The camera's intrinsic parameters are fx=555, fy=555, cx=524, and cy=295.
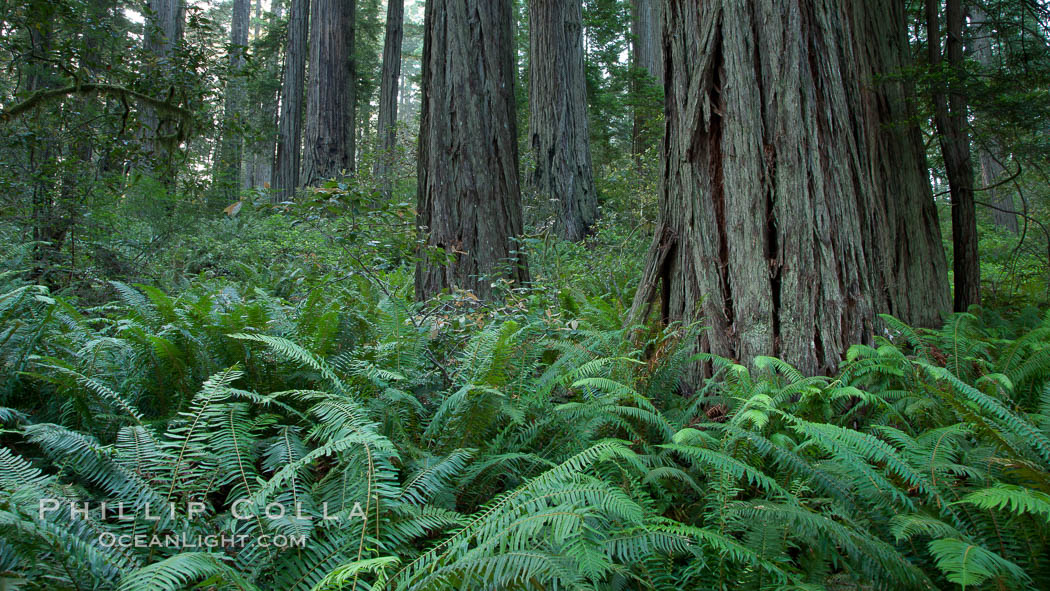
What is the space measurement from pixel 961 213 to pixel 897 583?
372cm

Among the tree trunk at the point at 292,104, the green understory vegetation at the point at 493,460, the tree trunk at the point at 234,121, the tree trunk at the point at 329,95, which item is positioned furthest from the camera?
the tree trunk at the point at 292,104

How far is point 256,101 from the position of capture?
20938 millimetres

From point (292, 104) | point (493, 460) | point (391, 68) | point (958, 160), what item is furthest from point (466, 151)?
point (292, 104)

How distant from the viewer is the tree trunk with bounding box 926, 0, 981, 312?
400 centimetres

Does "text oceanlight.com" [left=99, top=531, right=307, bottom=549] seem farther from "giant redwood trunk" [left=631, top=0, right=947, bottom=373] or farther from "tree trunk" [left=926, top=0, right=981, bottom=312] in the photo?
"tree trunk" [left=926, top=0, right=981, bottom=312]

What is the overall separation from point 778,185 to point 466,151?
2.59 meters

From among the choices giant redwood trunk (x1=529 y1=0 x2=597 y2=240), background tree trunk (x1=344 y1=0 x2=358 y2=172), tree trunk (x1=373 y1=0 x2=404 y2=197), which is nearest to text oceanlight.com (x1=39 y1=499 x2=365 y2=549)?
giant redwood trunk (x1=529 y1=0 x2=597 y2=240)

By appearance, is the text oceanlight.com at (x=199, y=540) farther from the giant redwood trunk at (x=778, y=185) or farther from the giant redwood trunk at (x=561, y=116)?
the giant redwood trunk at (x=561, y=116)

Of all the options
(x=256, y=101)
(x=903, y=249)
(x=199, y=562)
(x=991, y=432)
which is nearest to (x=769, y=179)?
(x=903, y=249)

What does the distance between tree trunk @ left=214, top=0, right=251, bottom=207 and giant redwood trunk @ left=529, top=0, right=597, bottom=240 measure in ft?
14.9

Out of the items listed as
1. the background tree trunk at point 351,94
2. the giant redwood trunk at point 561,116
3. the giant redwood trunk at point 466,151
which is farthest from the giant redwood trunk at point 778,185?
the background tree trunk at point 351,94

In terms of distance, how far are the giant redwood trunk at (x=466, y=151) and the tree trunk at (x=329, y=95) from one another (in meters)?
7.08

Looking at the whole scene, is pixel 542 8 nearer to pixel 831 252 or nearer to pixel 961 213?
pixel 961 213

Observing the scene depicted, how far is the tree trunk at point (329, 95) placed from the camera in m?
11.6
